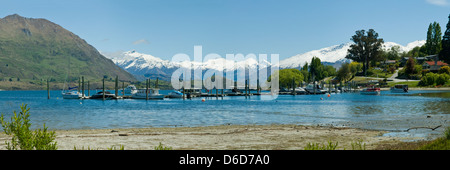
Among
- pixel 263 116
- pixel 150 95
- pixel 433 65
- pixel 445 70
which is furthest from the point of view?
pixel 433 65

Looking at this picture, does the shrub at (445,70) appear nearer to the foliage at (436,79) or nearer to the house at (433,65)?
the house at (433,65)

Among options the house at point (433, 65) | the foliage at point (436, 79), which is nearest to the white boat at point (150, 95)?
the foliage at point (436, 79)

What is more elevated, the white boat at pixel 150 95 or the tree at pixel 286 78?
the tree at pixel 286 78

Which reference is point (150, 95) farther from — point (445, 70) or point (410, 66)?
point (445, 70)

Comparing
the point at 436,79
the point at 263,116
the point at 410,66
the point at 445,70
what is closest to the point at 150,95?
the point at 263,116

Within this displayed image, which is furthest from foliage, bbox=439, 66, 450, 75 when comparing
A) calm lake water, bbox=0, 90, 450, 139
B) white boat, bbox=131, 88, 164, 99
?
white boat, bbox=131, 88, 164, 99

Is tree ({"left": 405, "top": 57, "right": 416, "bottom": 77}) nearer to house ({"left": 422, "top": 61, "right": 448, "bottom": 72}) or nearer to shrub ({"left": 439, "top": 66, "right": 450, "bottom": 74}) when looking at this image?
house ({"left": 422, "top": 61, "right": 448, "bottom": 72})
